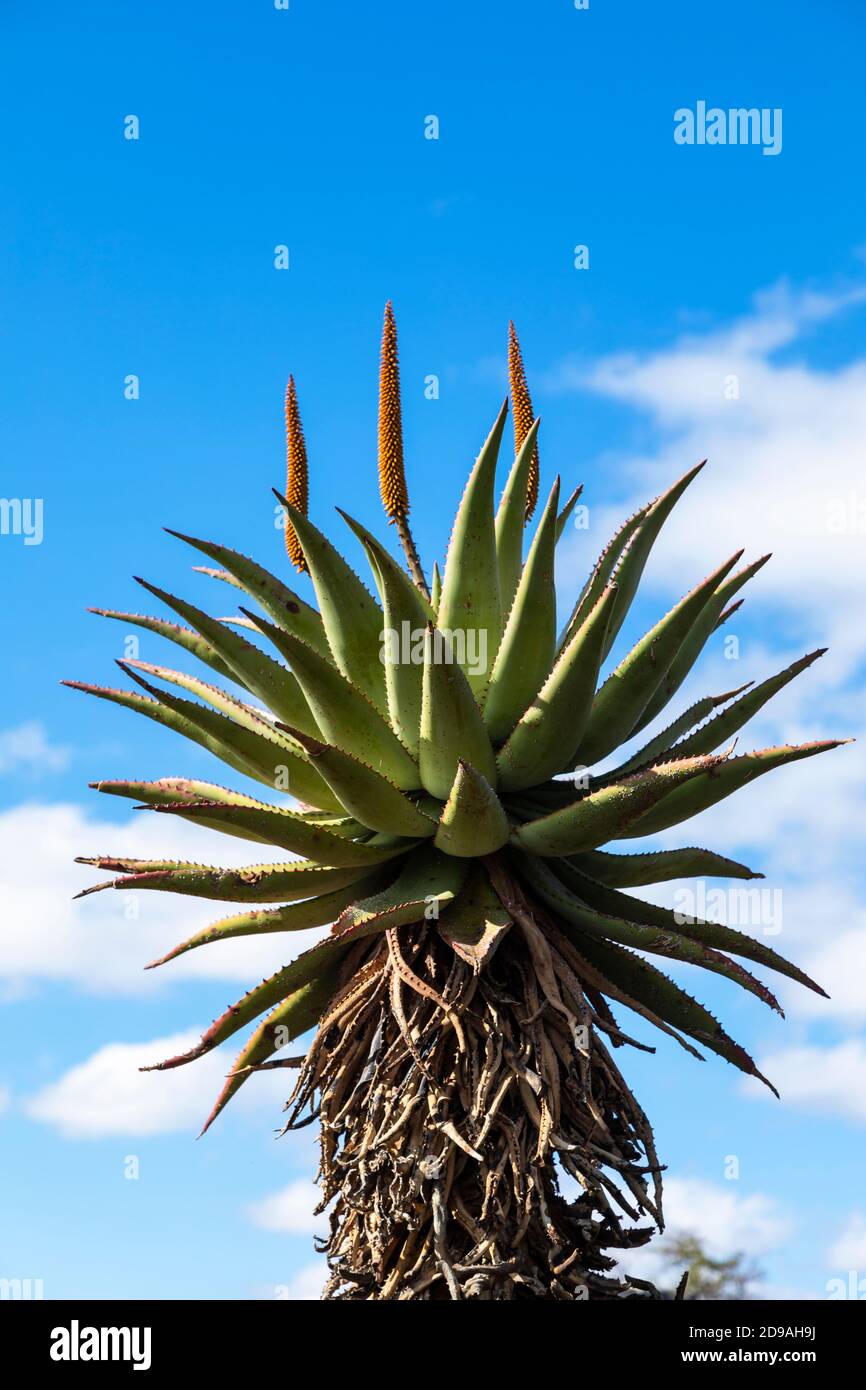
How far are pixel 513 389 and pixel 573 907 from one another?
109 inches

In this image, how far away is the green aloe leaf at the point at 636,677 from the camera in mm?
6984

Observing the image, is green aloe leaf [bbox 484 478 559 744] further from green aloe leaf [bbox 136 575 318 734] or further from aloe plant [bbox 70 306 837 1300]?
green aloe leaf [bbox 136 575 318 734]

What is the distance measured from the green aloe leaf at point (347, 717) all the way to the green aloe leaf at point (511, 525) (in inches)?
44.7

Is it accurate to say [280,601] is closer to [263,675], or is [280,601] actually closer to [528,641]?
[263,675]

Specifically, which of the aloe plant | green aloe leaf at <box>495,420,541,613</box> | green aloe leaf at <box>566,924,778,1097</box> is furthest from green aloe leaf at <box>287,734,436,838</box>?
green aloe leaf at <box>495,420,541,613</box>

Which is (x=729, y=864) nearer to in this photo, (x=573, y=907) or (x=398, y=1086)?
(x=573, y=907)

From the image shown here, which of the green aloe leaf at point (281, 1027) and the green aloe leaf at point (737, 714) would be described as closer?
the green aloe leaf at point (281, 1027)

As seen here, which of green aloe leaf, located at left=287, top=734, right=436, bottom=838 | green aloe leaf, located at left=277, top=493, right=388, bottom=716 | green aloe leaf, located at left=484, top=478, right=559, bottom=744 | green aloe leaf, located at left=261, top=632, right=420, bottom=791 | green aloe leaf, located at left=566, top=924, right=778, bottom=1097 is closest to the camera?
green aloe leaf, located at left=287, top=734, right=436, bottom=838

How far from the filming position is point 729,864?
742 cm

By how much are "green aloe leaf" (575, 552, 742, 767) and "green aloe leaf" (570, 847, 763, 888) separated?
53cm

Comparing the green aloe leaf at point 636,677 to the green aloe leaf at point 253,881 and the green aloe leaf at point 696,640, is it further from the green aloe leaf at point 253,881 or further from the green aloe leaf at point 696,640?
the green aloe leaf at point 253,881

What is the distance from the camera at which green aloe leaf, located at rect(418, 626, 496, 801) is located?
20.4ft

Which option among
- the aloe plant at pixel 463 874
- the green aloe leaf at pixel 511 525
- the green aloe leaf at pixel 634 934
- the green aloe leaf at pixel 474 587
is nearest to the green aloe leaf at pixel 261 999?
the aloe plant at pixel 463 874

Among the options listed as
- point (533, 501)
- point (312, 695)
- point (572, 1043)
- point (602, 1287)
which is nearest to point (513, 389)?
point (533, 501)
